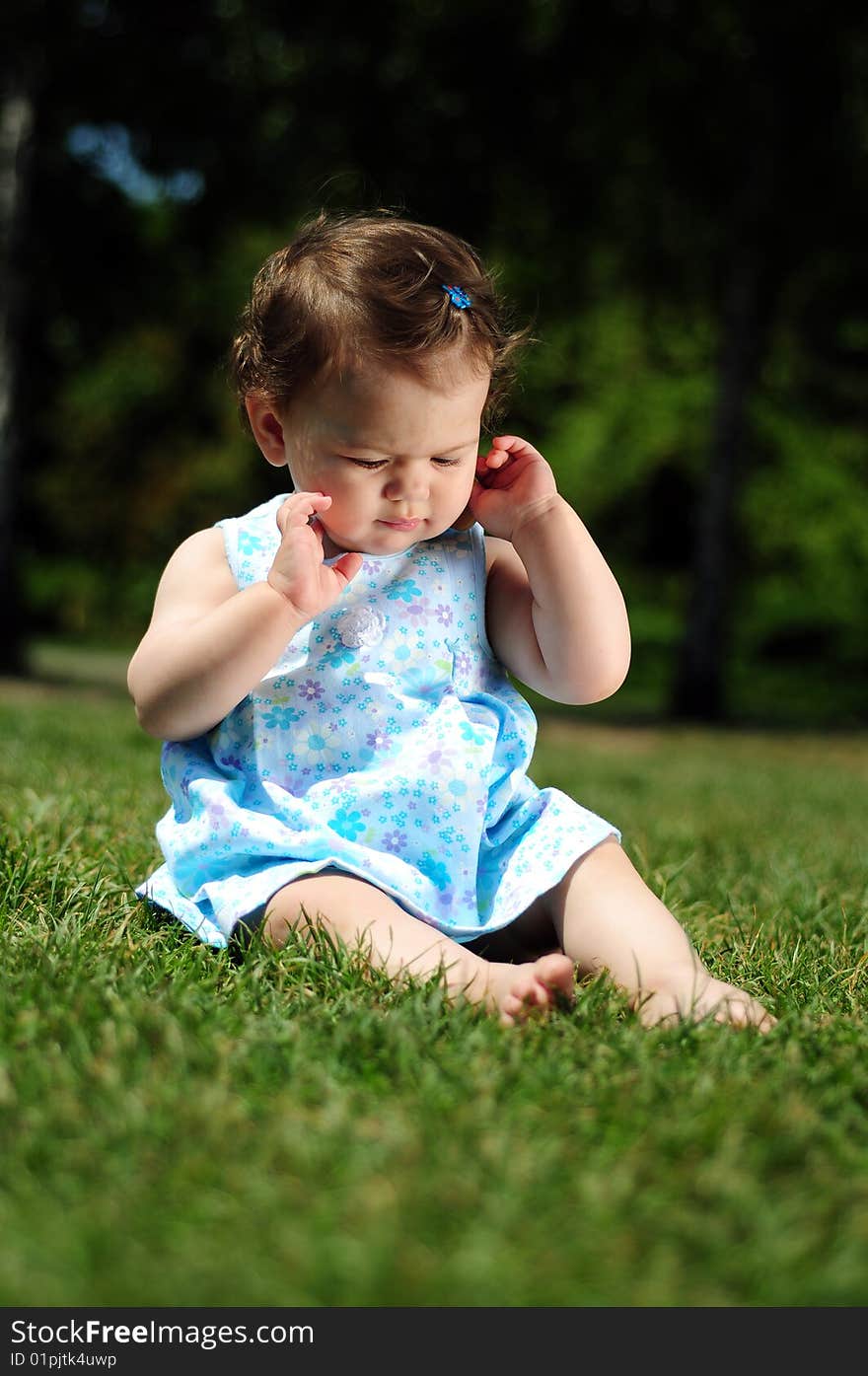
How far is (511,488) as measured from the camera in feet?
8.53

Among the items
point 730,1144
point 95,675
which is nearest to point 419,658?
point 730,1144

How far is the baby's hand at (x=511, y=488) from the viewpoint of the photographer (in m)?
2.57

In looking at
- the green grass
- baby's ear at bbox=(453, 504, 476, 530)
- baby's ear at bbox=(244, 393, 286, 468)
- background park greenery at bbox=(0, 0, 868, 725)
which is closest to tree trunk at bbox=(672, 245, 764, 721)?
background park greenery at bbox=(0, 0, 868, 725)

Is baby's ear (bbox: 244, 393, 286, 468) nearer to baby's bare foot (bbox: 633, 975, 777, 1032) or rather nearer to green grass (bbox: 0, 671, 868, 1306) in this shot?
green grass (bbox: 0, 671, 868, 1306)

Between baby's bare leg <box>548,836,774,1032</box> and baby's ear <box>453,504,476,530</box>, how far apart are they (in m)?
0.68

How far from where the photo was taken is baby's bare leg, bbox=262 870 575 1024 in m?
2.03

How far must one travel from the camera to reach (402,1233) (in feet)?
4.26

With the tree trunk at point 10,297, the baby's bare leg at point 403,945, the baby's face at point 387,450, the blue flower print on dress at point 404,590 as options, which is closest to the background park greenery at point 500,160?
the tree trunk at point 10,297

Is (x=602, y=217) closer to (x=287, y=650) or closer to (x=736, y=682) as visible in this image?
(x=736, y=682)

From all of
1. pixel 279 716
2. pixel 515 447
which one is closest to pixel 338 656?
pixel 279 716

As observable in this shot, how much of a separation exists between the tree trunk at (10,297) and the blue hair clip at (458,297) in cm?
1078

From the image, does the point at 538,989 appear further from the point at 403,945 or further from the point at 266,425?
the point at 266,425

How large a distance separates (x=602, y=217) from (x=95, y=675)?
24.3ft
